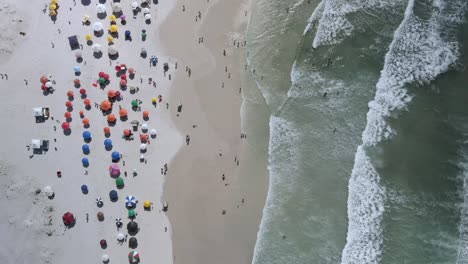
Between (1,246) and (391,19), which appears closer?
(1,246)

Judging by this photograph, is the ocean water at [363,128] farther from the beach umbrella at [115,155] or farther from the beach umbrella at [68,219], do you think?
the beach umbrella at [68,219]

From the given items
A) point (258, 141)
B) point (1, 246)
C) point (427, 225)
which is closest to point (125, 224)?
point (1, 246)

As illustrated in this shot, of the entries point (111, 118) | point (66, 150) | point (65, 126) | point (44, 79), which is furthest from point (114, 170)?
point (44, 79)

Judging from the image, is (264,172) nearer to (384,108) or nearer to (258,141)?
(258,141)

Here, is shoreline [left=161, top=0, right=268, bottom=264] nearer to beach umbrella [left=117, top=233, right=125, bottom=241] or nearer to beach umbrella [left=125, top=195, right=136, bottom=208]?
beach umbrella [left=125, top=195, right=136, bottom=208]

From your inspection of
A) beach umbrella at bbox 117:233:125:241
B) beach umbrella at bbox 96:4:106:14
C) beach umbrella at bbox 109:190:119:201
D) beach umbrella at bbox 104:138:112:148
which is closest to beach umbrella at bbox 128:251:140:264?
beach umbrella at bbox 117:233:125:241

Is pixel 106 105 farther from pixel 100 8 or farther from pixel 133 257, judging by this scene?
pixel 133 257

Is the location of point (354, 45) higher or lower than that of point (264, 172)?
higher
